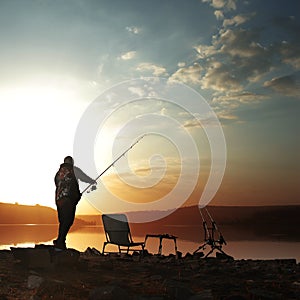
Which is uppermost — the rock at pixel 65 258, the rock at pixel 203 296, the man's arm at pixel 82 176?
the man's arm at pixel 82 176

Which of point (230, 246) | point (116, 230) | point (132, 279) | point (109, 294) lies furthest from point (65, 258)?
point (230, 246)

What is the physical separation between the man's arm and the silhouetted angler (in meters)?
0.69

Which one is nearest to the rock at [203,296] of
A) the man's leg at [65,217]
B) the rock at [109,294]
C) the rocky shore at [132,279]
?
the rocky shore at [132,279]

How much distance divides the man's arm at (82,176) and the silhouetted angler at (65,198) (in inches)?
27.2

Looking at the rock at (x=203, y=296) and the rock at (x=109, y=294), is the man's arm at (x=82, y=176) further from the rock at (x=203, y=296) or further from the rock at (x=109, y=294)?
the rock at (x=203, y=296)

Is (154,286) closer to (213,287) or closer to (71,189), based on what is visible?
(213,287)

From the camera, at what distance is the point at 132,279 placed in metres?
8.06

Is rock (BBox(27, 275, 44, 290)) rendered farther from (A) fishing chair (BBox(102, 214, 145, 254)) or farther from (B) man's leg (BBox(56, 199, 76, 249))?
(A) fishing chair (BBox(102, 214, 145, 254))

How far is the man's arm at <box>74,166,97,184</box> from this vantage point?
10547mm

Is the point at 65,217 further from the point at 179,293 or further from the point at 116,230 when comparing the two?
the point at 179,293

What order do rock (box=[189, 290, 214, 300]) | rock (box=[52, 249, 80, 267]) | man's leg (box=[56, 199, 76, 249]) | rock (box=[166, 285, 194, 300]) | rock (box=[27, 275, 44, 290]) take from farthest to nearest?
man's leg (box=[56, 199, 76, 249]) < rock (box=[52, 249, 80, 267]) < rock (box=[27, 275, 44, 290]) < rock (box=[166, 285, 194, 300]) < rock (box=[189, 290, 214, 300])

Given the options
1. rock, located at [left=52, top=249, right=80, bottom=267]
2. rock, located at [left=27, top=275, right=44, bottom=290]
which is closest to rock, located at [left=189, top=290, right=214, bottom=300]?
rock, located at [left=27, top=275, right=44, bottom=290]

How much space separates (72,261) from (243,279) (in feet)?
11.2

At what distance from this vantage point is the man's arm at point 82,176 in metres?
10.5
